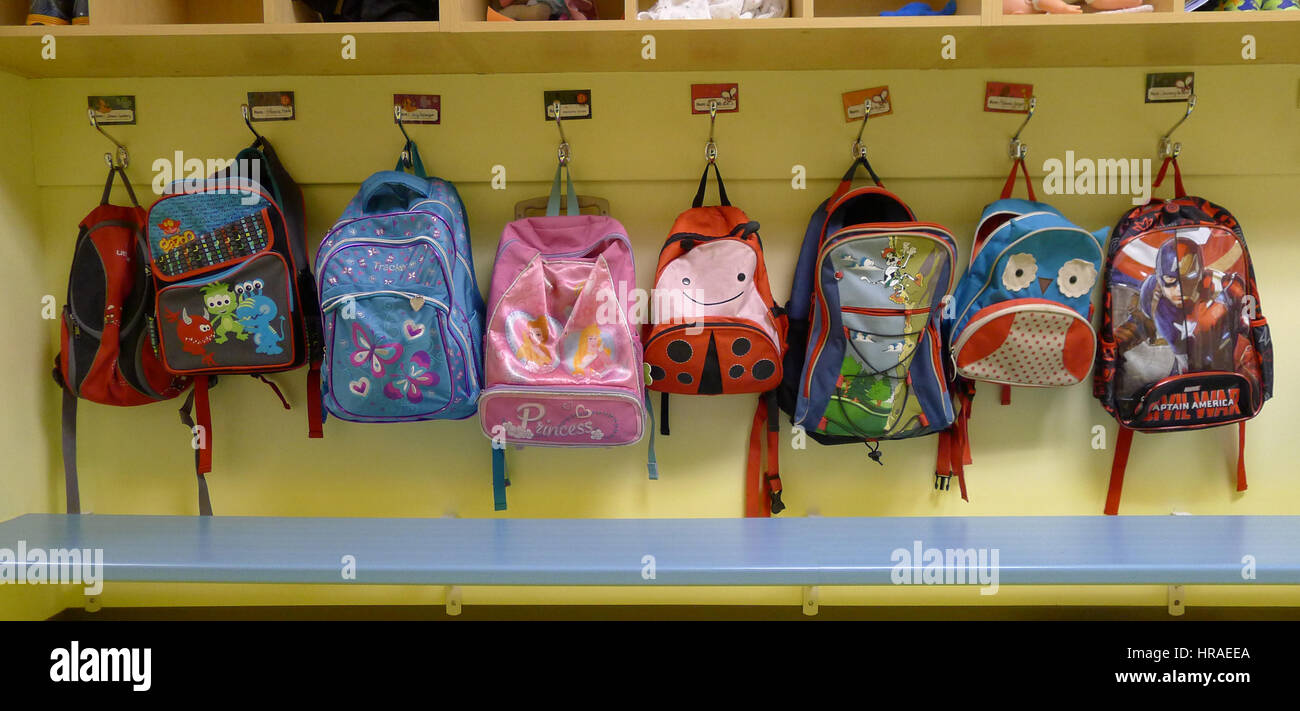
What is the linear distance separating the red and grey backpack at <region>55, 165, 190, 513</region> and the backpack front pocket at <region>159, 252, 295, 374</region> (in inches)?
3.9

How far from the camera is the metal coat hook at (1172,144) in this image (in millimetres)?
1426

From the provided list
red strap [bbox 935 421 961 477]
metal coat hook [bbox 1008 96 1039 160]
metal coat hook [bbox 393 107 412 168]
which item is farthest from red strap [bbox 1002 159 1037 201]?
metal coat hook [bbox 393 107 412 168]

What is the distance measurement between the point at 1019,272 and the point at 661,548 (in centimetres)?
86

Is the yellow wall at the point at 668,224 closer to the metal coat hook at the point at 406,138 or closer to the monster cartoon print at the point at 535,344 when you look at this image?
the metal coat hook at the point at 406,138

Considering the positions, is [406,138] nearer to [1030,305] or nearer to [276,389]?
[276,389]

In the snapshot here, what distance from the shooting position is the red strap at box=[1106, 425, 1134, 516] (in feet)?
4.83

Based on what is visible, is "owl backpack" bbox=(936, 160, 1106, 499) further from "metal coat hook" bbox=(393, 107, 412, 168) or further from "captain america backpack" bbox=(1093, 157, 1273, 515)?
"metal coat hook" bbox=(393, 107, 412, 168)

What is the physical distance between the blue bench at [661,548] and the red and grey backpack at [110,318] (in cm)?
27

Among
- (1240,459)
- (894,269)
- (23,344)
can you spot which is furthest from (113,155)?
(1240,459)

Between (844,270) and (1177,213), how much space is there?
71cm

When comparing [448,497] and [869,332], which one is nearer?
[869,332]
